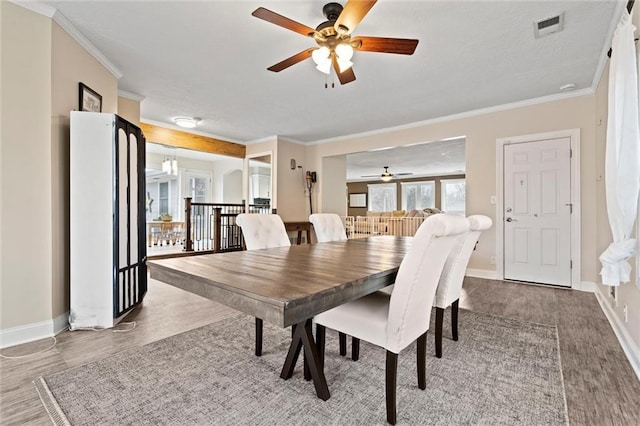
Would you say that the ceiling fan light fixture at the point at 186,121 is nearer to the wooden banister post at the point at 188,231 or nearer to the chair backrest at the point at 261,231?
the wooden banister post at the point at 188,231

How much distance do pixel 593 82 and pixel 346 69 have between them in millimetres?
3200

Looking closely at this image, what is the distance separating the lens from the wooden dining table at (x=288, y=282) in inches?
39.9

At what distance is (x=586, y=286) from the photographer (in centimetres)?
370

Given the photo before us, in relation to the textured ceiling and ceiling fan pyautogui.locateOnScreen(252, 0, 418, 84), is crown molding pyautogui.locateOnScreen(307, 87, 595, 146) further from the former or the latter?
ceiling fan pyautogui.locateOnScreen(252, 0, 418, 84)

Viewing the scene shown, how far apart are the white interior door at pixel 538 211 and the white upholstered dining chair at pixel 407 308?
3.36 metres

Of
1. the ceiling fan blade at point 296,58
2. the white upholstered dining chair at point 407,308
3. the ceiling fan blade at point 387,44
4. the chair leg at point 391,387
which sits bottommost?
the chair leg at point 391,387

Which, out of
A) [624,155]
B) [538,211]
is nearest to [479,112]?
[538,211]

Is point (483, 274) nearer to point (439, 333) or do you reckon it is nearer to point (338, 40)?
point (439, 333)

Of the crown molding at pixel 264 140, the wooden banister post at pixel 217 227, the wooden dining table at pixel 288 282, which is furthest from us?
the crown molding at pixel 264 140

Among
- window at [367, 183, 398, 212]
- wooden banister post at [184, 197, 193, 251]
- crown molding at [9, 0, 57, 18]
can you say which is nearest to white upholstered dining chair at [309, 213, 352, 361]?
crown molding at [9, 0, 57, 18]

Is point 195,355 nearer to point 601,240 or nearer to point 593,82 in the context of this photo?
point 601,240

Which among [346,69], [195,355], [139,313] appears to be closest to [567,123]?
[346,69]

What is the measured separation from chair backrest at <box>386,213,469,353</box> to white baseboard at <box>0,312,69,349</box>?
101 inches

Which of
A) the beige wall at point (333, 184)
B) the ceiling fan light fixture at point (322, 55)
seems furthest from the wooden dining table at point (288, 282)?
the beige wall at point (333, 184)
